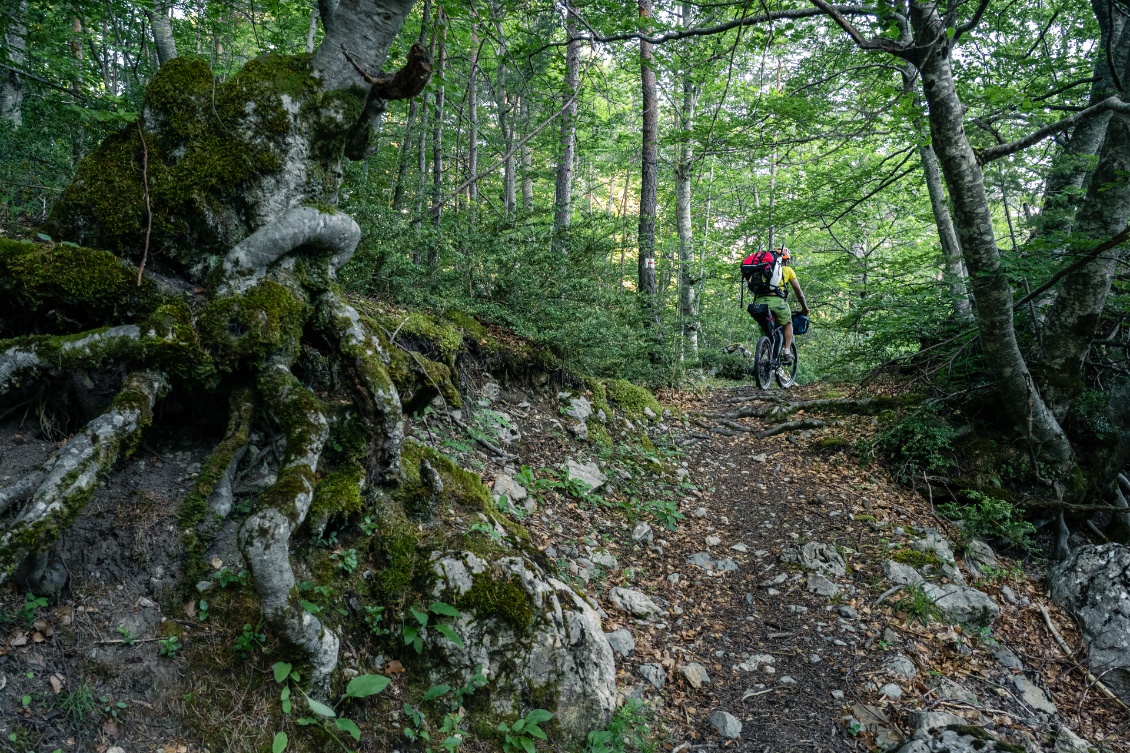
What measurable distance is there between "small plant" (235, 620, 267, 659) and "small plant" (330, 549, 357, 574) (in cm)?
52

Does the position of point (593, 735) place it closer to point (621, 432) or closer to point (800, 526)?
point (800, 526)

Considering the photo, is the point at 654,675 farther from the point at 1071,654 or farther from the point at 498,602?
the point at 1071,654

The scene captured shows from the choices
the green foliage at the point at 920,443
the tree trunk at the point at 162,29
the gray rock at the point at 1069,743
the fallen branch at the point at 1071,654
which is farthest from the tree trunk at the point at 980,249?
the tree trunk at the point at 162,29

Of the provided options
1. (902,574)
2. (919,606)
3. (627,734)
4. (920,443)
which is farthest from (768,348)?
(627,734)

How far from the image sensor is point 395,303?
646 cm

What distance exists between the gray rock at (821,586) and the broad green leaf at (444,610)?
136 inches

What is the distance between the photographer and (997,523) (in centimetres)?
602

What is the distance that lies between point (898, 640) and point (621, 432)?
4.01 meters

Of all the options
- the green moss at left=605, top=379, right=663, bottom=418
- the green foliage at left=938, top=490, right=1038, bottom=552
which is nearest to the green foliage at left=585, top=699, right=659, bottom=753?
the green foliage at left=938, top=490, right=1038, bottom=552

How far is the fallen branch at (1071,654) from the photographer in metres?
4.41

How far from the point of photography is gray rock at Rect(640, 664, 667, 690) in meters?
3.92

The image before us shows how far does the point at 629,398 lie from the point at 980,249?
4.70 meters

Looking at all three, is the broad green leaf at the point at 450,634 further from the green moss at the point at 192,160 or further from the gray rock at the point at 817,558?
the gray rock at the point at 817,558

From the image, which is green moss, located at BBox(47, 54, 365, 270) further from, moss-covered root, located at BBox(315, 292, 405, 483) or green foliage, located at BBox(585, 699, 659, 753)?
green foliage, located at BBox(585, 699, 659, 753)
